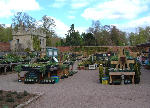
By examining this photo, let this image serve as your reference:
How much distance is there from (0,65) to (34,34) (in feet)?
88.0

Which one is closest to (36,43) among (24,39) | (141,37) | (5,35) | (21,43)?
(24,39)

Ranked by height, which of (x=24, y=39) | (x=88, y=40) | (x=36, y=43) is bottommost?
(x=36, y=43)

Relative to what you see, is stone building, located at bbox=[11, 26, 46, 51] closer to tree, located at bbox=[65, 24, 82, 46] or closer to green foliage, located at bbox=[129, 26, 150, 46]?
tree, located at bbox=[65, 24, 82, 46]

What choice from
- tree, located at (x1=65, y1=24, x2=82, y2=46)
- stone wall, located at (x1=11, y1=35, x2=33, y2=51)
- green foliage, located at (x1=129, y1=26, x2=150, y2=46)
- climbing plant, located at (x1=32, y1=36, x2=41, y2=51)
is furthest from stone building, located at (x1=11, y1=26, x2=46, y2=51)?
green foliage, located at (x1=129, y1=26, x2=150, y2=46)

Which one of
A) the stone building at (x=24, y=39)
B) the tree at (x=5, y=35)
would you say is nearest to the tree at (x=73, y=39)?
the stone building at (x=24, y=39)

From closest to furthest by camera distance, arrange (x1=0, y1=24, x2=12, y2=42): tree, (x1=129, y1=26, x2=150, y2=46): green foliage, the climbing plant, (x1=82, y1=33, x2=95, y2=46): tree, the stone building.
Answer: the climbing plant
the stone building
(x1=82, y1=33, x2=95, y2=46): tree
(x1=0, y1=24, x2=12, y2=42): tree
(x1=129, y1=26, x2=150, y2=46): green foliage

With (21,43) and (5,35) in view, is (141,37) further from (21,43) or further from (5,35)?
(5,35)

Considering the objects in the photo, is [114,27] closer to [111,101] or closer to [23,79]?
[23,79]

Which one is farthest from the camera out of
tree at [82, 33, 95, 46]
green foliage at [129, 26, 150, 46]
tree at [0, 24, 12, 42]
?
green foliage at [129, 26, 150, 46]

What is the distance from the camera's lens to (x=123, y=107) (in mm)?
6797

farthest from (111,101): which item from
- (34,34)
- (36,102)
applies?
(34,34)

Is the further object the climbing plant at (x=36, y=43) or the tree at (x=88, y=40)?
the tree at (x=88, y=40)

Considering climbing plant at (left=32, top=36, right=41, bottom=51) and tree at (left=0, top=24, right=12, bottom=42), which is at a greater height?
tree at (left=0, top=24, right=12, bottom=42)

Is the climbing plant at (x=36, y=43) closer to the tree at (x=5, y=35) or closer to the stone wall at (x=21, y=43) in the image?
the stone wall at (x=21, y=43)
